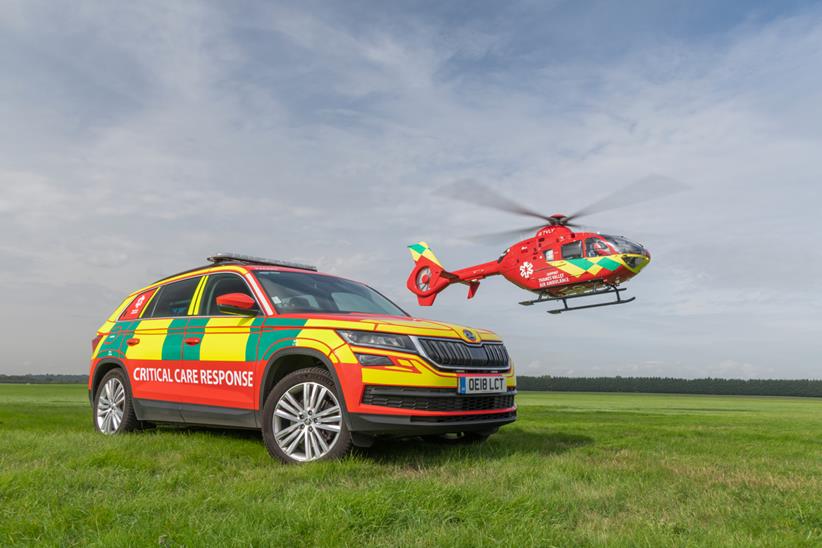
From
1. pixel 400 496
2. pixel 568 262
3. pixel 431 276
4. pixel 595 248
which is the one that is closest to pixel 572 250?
pixel 568 262

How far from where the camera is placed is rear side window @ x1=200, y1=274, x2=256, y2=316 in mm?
6703

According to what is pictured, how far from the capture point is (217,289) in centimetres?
693

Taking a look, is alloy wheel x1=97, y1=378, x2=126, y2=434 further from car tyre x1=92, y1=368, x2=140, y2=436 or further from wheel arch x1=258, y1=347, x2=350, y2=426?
wheel arch x1=258, y1=347, x2=350, y2=426

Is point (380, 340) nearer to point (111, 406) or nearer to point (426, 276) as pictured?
→ point (111, 406)

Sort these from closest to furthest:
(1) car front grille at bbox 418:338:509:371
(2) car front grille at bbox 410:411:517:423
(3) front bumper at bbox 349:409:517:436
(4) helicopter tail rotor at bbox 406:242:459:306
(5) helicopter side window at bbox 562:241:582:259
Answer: (3) front bumper at bbox 349:409:517:436 → (2) car front grille at bbox 410:411:517:423 → (1) car front grille at bbox 418:338:509:371 → (5) helicopter side window at bbox 562:241:582:259 → (4) helicopter tail rotor at bbox 406:242:459:306

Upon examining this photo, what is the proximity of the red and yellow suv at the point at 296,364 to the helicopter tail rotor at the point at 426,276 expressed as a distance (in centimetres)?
2486

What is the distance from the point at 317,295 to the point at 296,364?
938 millimetres

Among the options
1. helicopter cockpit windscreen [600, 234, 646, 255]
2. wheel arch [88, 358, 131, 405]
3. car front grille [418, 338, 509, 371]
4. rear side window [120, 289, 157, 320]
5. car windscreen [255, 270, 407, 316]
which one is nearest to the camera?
car front grille [418, 338, 509, 371]

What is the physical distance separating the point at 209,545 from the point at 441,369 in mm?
2764

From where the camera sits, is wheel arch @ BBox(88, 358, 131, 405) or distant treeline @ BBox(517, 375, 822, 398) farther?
distant treeline @ BBox(517, 375, 822, 398)

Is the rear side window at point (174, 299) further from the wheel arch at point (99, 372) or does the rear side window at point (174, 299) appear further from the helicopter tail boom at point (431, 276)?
the helicopter tail boom at point (431, 276)

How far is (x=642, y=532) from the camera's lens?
3.32m

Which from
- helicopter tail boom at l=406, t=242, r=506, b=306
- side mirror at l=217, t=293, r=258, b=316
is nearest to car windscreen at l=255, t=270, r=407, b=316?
side mirror at l=217, t=293, r=258, b=316

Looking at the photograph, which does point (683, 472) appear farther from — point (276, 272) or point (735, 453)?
point (276, 272)
